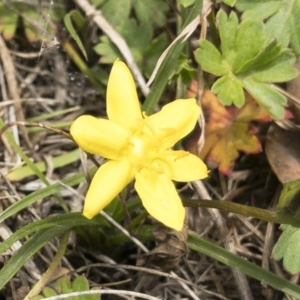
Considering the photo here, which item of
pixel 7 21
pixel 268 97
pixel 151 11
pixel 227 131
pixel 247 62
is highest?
pixel 7 21

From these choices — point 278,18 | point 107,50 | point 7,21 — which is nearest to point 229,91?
point 278,18

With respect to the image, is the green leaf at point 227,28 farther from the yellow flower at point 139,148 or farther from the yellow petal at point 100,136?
the yellow petal at point 100,136

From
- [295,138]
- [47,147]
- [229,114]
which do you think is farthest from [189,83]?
[47,147]

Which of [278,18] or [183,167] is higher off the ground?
[278,18]

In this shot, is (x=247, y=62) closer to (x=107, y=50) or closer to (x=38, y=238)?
(x=107, y=50)

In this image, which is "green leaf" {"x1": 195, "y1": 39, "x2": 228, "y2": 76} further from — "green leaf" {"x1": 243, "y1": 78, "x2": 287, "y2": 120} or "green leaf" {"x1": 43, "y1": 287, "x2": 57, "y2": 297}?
"green leaf" {"x1": 43, "y1": 287, "x2": 57, "y2": 297}

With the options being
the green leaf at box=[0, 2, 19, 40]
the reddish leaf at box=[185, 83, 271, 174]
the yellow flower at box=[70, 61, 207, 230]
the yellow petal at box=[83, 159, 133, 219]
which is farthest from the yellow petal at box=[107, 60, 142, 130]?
the green leaf at box=[0, 2, 19, 40]

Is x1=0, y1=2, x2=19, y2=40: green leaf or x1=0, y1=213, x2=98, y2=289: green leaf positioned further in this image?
x1=0, y1=2, x2=19, y2=40: green leaf
